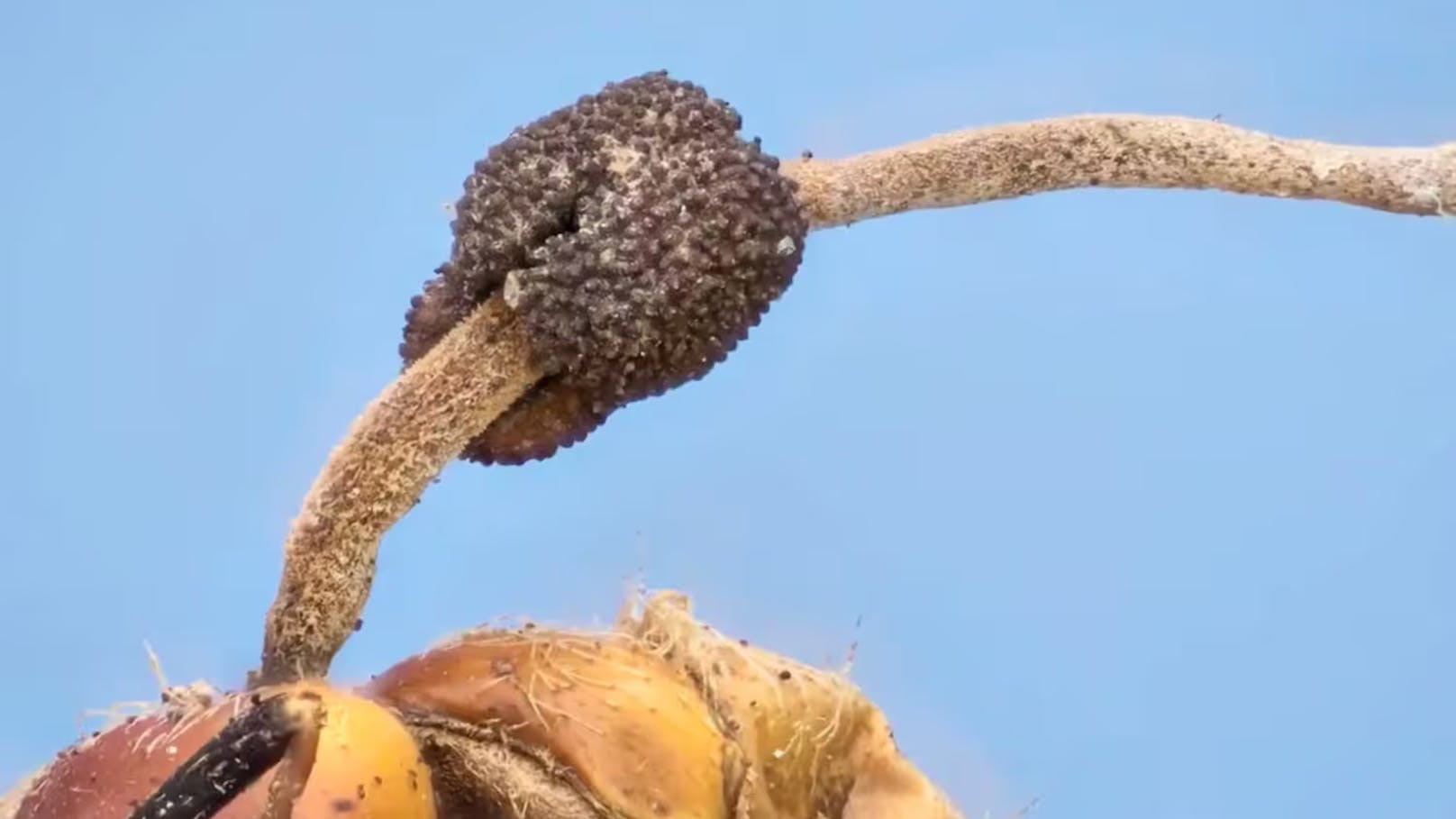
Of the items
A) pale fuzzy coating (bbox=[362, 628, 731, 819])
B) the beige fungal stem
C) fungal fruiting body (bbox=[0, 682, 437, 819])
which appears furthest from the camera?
the beige fungal stem

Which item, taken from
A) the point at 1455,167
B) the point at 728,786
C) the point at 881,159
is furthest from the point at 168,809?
the point at 1455,167

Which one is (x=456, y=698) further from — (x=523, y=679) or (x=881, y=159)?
(x=881, y=159)

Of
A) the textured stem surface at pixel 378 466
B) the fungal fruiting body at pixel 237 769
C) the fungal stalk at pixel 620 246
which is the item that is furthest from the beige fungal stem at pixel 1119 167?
the fungal fruiting body at pixel 237 769

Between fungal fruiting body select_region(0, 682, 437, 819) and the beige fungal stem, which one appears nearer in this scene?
fungal fruiting body select_region(0, 682, 437, 819)

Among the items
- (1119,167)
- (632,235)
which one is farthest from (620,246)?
(1119,167)

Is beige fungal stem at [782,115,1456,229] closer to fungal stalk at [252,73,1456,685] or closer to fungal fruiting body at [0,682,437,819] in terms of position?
fungal stalk at [252,73,1456,685]

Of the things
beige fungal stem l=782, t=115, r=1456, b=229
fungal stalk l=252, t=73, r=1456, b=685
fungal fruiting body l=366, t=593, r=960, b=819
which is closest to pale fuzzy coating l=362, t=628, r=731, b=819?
fungal fruiting body l=366, t=593, r=960, b=819

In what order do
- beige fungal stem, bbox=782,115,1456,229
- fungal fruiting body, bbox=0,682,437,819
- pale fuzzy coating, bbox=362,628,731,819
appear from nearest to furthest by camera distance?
fungal fruiting body, bbox=0,682,437,819
pale fuzzy coating, bbox=362,628,731,819
beige fungal stem, bbox=782,115,1456,229

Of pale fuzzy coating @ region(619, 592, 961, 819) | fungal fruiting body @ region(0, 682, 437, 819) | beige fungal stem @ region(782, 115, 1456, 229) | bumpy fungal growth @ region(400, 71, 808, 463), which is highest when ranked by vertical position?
beige fungal stem @ region(782, 115, 1456, 229)

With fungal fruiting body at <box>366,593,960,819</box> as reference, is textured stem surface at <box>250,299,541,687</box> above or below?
above
